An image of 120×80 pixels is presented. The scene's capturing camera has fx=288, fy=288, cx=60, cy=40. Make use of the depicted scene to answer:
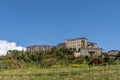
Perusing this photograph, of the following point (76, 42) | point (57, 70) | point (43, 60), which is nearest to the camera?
point (57, 70)

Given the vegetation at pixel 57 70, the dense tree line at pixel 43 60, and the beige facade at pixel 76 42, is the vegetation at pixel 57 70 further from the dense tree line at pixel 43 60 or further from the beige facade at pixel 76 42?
the beige facade at pixel 76 42

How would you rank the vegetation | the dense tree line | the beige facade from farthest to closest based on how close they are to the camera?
the beige facade → the dense tree line → the vegetation

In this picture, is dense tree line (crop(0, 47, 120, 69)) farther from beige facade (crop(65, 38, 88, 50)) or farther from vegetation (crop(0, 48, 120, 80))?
beige facade (crop(65, 38, 88, 50))

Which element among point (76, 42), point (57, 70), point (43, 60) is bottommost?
point (57, 70)

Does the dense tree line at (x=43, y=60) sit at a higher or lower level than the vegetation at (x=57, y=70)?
higher

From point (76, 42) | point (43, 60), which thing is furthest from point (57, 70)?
point (76, 42)

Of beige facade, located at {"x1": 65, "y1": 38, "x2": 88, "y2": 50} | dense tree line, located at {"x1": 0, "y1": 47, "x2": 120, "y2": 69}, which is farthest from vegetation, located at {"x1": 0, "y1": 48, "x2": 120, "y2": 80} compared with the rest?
beige facade, located at {"x1": 65, "y1": 38, "x2": 88, "y2": 50}

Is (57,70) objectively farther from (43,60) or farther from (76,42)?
(76,42)

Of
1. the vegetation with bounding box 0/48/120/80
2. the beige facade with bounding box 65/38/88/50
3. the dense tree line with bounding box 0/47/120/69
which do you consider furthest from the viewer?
the beige facade with bounding box 65/38/88/50

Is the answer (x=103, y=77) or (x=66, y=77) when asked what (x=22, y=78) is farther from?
(x=103, y=77)

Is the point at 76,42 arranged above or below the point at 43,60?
above

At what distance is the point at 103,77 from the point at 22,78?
3710 millimetres

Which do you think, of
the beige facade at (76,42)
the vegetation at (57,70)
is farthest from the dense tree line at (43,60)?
the beige facade at (76,42)

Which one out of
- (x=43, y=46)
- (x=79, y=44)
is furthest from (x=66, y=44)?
(x=43, y=46)
